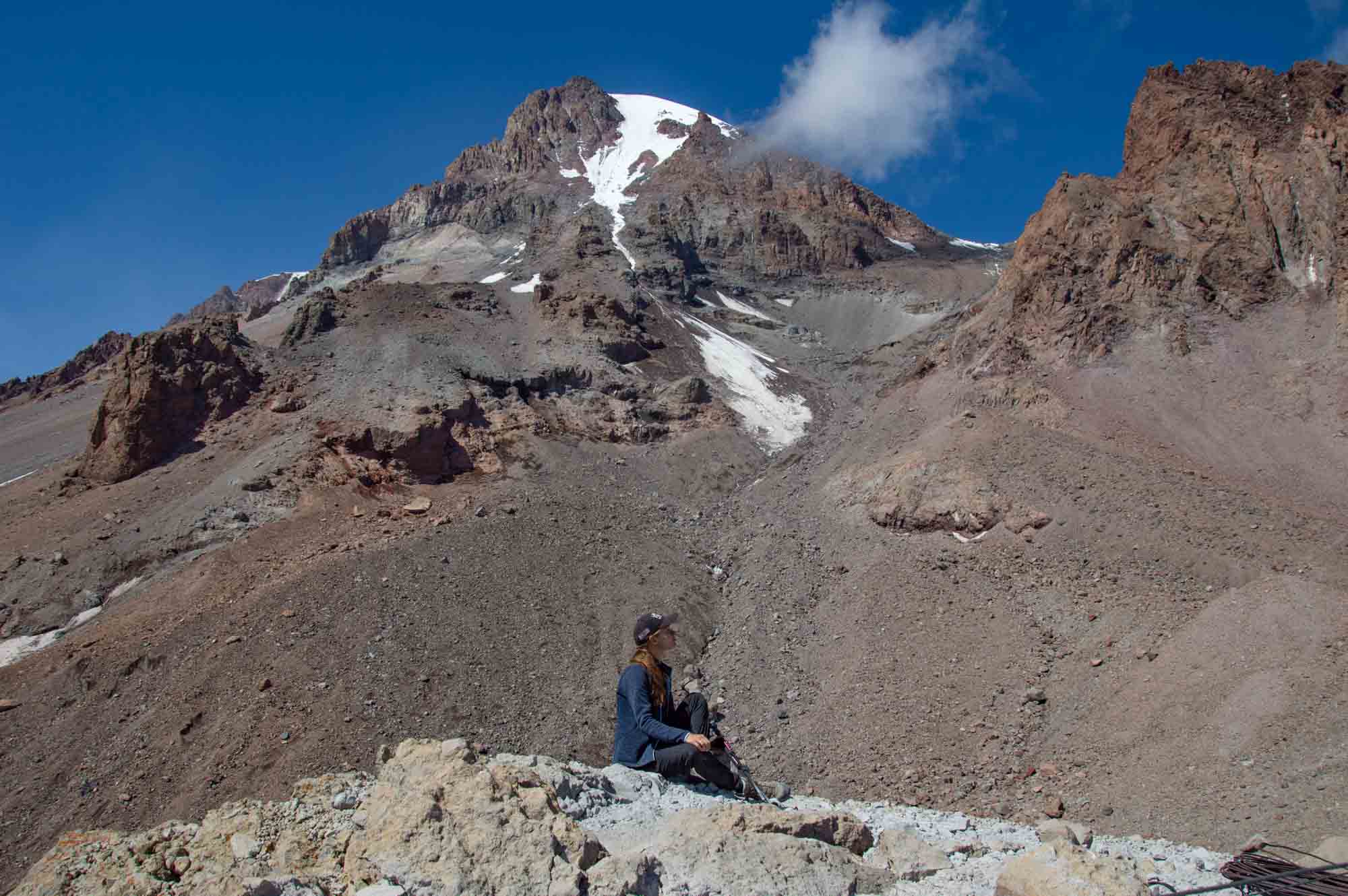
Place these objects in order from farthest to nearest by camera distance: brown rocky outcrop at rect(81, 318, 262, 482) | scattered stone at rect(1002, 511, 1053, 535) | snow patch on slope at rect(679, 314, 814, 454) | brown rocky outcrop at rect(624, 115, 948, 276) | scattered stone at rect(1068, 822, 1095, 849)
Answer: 1. brown rocky outcrop at rect(624, 115, 948, 276)
2. snow patch on slope at rect(679, 314, 814, 454)
3. brown rocky outcrop at rect(81, 318, 262, 482)
4. scattered stone at rect(1002, 511, 1053, 535)
5. scattered stone at rect(1068, 822, 1095, 849)

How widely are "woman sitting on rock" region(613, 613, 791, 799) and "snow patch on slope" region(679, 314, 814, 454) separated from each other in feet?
74.9

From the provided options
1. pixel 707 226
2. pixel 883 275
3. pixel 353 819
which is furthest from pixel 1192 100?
pixel 707 226

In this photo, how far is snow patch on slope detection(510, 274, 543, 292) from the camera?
1703 inches

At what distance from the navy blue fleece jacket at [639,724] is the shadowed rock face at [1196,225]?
18.3 meters

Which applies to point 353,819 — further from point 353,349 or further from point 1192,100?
point 1192,100

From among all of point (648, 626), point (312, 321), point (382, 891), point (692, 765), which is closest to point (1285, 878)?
point (692, 765)

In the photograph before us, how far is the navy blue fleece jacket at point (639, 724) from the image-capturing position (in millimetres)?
5562

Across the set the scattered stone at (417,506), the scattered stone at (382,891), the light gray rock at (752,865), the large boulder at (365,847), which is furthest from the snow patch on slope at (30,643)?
the light gray rock at (752,865)

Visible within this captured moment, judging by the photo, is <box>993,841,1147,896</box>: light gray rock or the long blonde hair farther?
the long blonde hair

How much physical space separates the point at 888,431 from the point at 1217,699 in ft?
42.7

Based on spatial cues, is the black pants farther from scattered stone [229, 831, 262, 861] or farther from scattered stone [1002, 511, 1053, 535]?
scattered stone [1002, 511, 1053, 535]

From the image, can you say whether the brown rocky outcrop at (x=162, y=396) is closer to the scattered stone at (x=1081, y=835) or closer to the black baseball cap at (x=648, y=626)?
the black baseball cap at (x=648, y=626)

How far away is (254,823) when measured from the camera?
3928 mm

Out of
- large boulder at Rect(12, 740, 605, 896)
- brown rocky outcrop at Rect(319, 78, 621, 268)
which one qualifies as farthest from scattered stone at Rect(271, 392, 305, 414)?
brown rocky outcrop at Rect(319, 78, 621, 268)
